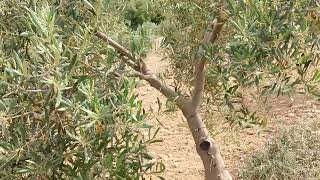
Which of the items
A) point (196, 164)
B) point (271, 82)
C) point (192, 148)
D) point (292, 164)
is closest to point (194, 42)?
point (271, 82)

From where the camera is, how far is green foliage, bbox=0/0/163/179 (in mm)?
1783

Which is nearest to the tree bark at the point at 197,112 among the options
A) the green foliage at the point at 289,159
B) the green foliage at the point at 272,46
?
the green foliage at the point at 272,46

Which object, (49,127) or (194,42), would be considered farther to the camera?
(194,42)

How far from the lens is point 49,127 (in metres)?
2.01

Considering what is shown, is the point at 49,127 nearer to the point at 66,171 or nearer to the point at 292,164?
the point at 66,171

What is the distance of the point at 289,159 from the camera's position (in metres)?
4.72

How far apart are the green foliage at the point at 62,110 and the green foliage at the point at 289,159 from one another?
271 cm

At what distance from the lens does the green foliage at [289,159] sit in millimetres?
4633

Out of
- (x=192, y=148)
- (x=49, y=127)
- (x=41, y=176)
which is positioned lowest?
(x=41, y=176)

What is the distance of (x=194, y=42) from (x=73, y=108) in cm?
145

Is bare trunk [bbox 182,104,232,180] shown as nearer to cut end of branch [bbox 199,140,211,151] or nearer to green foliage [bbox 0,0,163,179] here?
cut end of branch [bbox 199,140,211,151]

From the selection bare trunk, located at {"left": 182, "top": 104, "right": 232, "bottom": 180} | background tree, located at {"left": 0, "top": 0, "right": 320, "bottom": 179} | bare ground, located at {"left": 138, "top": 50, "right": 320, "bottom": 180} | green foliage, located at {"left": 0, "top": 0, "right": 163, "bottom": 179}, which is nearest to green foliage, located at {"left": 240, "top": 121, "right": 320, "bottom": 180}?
bare ground, located at {"left": 138, "top": 50, "right": 320, "bottom": 180}

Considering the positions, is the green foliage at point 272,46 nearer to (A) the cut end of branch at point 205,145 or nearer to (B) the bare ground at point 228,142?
(A) the cut end of branch at point 205,145

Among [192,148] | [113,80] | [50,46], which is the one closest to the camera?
[50,46]
